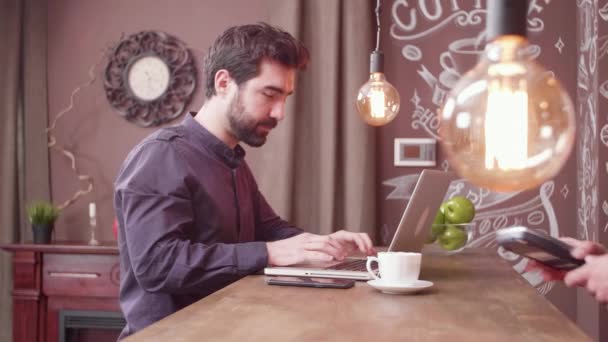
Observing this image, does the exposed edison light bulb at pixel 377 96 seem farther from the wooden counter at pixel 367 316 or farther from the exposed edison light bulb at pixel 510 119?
the exposed edison light bulb at pixel 510 119

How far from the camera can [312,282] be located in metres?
1.50

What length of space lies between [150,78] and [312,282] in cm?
228

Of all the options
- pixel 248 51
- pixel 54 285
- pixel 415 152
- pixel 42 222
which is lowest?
pixel 54 285

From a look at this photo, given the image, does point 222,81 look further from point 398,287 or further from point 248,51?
point 398,287

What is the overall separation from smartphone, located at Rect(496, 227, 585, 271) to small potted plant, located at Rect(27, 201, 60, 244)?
2.38m

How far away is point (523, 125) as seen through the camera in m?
0.75

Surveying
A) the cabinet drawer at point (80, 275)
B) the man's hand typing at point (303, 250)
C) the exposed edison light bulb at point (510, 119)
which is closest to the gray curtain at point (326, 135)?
the cabinet drawer at point (80, 275)

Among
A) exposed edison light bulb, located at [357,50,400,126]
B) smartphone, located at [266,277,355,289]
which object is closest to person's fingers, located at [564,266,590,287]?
smartphone, located at [266,277,355,289]

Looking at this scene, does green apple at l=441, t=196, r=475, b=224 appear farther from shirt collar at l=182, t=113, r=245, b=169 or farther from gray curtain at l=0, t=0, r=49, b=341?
gray curtain at l=0, t=0, r=49, b=341

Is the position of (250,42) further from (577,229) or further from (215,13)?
(577,229)

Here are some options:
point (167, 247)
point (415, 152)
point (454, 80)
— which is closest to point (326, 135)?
point (415, 152)

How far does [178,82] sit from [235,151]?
4.92 feet

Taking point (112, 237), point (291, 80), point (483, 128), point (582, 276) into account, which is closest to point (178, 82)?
point (112, 237)

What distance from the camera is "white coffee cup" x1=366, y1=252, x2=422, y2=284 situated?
145cm
